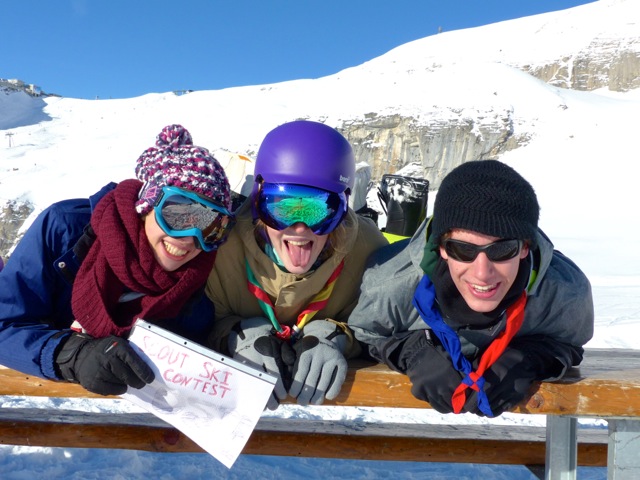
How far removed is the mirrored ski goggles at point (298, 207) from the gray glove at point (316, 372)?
46 cm

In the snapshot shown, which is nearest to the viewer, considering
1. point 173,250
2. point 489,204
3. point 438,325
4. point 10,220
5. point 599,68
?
point 489,204

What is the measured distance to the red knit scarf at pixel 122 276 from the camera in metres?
2.18

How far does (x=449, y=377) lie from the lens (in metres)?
2.06

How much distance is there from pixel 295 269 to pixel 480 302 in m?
0.76

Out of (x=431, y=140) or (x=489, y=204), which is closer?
(x=489, y=204)

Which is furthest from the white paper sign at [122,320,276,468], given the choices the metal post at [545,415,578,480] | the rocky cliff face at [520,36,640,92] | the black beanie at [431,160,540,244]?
the rocky cliff face at [520,36,640,92]

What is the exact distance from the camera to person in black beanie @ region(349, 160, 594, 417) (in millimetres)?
1928

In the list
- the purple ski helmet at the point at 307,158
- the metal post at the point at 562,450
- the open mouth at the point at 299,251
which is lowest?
the metal post at the point at 562,450

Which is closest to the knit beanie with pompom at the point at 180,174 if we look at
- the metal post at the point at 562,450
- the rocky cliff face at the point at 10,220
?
the metal post at the point at 562,450

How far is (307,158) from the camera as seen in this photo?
2.37 metres

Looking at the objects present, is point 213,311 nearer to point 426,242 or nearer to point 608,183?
point 426,242

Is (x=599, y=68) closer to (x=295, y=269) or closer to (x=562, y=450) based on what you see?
(x=562, y=450)

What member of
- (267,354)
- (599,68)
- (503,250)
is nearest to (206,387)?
(267,354)

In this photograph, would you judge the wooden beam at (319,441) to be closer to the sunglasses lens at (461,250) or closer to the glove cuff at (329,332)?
the glove cuff at (329,332)
